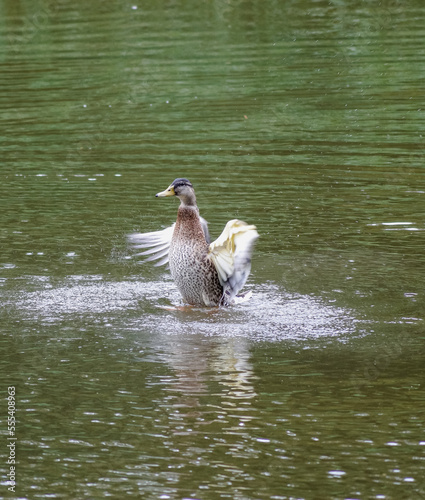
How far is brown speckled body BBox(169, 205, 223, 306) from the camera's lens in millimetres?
8164

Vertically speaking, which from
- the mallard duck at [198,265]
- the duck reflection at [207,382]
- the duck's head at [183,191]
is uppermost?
the duck's head at [183,191]

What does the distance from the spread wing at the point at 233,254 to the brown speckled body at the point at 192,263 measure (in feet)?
0.24

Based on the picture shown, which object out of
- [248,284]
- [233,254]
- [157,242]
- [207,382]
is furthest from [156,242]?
[207,382]

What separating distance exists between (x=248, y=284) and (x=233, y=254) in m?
0.72

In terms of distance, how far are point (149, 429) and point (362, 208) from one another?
17.8 feet

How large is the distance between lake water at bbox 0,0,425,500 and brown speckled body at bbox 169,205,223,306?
160 mm

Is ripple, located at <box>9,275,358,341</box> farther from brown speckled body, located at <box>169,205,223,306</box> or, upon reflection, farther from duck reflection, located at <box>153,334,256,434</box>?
duck reflection, located at <box>153,334,256,434</box>

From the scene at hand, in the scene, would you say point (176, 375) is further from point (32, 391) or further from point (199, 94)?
point (199, 94)

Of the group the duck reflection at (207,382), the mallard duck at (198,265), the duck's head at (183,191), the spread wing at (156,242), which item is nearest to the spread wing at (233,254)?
the mallard duck at (198,265)

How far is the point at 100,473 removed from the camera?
18.1ft

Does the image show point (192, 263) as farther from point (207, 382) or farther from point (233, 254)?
point (207, 382)

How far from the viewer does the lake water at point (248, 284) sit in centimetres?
568

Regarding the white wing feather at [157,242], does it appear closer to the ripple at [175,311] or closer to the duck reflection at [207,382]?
the ripple at [175,311]

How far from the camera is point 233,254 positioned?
7.97 m
